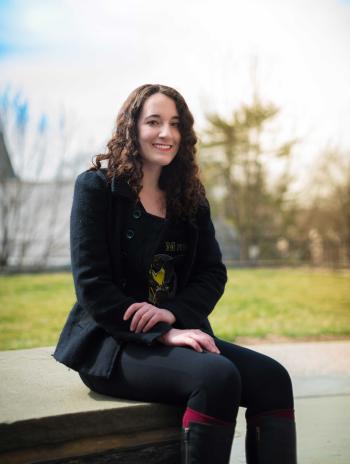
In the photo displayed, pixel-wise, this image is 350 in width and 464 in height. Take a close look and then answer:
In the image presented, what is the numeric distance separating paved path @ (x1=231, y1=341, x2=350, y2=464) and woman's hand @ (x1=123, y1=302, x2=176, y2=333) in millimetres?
945

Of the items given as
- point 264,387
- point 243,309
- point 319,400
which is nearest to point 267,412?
point 264,387

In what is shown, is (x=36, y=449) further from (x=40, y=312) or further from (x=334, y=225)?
(x=334, y=225)

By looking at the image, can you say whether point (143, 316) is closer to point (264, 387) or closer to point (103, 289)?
point (103, 289)

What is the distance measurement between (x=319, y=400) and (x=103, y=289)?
2.06m

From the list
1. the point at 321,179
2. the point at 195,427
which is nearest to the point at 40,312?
the point at 195,427

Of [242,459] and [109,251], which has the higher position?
[109,251]

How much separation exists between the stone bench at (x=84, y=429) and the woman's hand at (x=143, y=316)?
263 mm

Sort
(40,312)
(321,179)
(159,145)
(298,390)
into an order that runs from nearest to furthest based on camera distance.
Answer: (159,145)
(298,390)
(40,312)
(321,179)

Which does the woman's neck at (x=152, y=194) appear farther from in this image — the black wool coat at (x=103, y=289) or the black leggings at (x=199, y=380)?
the black leggings at (x=199, y=380)

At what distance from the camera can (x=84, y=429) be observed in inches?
79.0

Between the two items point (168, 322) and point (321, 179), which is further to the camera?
point (321, 179)

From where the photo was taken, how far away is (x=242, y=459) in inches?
106

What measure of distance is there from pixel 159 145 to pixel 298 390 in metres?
2.17

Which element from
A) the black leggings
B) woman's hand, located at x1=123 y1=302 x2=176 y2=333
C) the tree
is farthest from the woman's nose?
the tree
